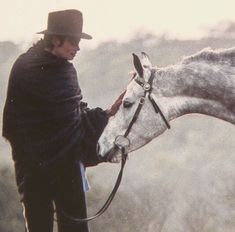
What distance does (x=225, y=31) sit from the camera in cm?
913

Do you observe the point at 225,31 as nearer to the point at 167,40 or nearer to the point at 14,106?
the point at 167,40

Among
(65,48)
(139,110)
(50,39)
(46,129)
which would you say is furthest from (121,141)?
(50,39)

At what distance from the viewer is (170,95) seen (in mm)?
3557

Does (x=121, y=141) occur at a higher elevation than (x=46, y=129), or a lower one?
lower

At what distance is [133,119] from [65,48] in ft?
2.23

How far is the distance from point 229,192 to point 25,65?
8474 mm

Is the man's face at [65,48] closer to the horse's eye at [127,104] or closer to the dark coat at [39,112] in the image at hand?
the dark coat at [39,112]

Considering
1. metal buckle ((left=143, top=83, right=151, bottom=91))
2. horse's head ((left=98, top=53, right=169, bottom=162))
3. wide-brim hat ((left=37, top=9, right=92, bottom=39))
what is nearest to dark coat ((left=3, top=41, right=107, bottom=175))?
wide-brim hat ((left=37, top=9, right=92, bottom=39))

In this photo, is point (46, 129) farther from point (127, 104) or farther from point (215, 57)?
point (215, 57)

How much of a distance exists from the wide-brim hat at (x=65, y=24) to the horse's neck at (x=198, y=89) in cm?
65

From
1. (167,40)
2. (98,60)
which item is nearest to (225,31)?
(167,40)

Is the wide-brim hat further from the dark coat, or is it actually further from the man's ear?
the dark coat

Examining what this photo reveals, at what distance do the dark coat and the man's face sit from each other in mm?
39

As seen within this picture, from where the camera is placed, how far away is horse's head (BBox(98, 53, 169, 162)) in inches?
138
